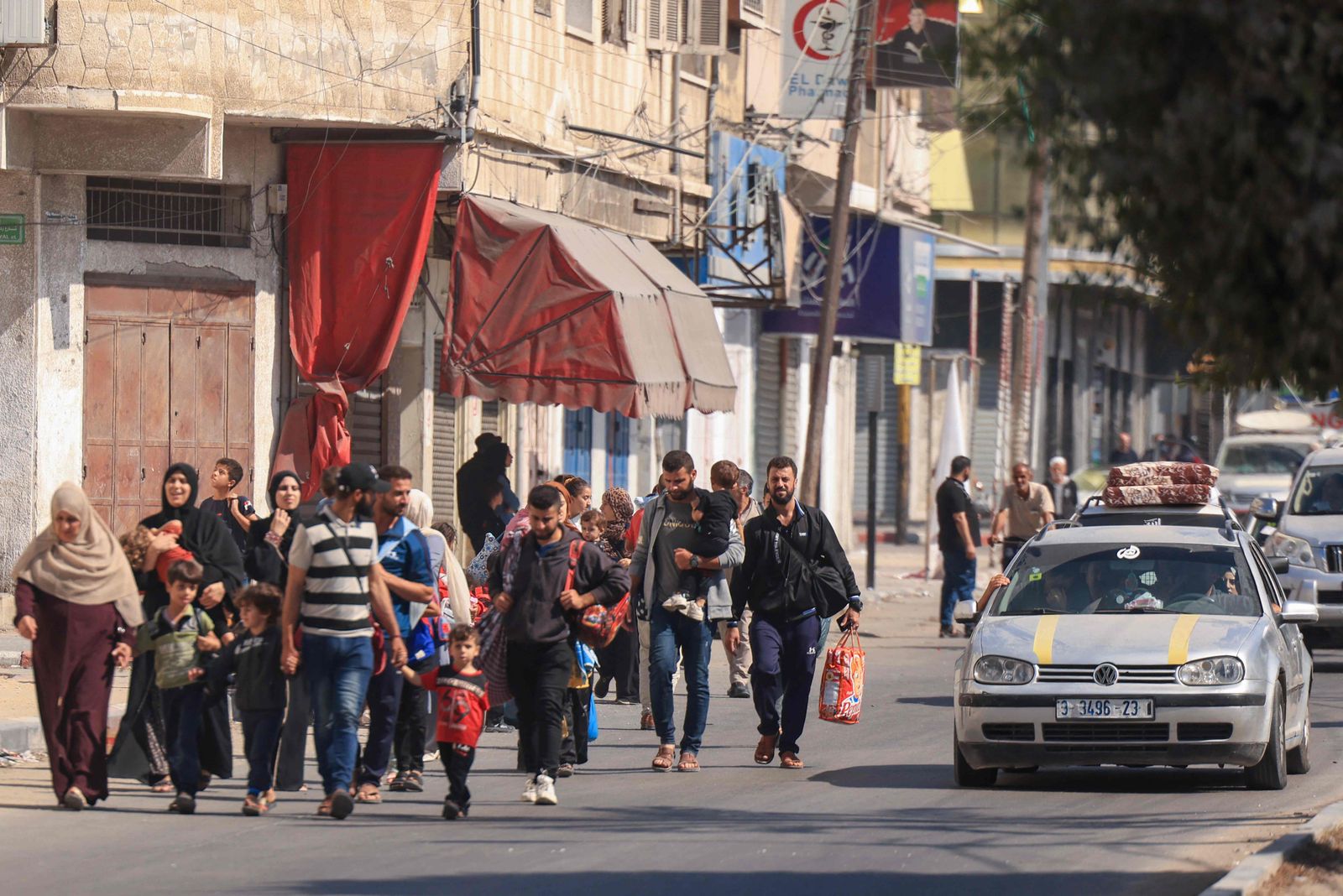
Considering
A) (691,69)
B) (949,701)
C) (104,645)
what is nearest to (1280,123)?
(104,645)

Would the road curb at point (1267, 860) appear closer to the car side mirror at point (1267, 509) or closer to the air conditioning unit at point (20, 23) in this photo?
the car side mirror at point (1267, 509)

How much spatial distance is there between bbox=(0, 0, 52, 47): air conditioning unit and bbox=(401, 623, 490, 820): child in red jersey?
29.4 feet

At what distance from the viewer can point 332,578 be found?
10961mm

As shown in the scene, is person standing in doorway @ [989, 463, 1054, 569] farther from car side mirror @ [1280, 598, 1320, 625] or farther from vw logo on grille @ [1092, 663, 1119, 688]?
vw logo on grille @ [1092, 663, 1119, 688]

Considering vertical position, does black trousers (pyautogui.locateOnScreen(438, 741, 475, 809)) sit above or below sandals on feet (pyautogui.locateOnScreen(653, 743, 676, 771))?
above

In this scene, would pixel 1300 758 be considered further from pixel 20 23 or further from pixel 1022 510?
pixel 20 23

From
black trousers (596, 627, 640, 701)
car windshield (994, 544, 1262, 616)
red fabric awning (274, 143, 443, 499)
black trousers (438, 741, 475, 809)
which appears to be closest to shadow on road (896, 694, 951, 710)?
black trousers (596, 627, 640, 701)

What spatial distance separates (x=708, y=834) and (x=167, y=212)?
11490 mm

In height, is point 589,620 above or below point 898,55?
below

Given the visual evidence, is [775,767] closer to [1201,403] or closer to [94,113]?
[94,113]

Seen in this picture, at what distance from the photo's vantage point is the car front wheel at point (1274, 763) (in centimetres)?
1205

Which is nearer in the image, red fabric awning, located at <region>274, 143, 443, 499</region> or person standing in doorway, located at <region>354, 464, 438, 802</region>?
person standing in doorway, located at <region>354, 464, 438, 802</region>

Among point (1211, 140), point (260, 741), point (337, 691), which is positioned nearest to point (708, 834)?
point (337, 691)

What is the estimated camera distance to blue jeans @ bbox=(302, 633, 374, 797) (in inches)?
431
